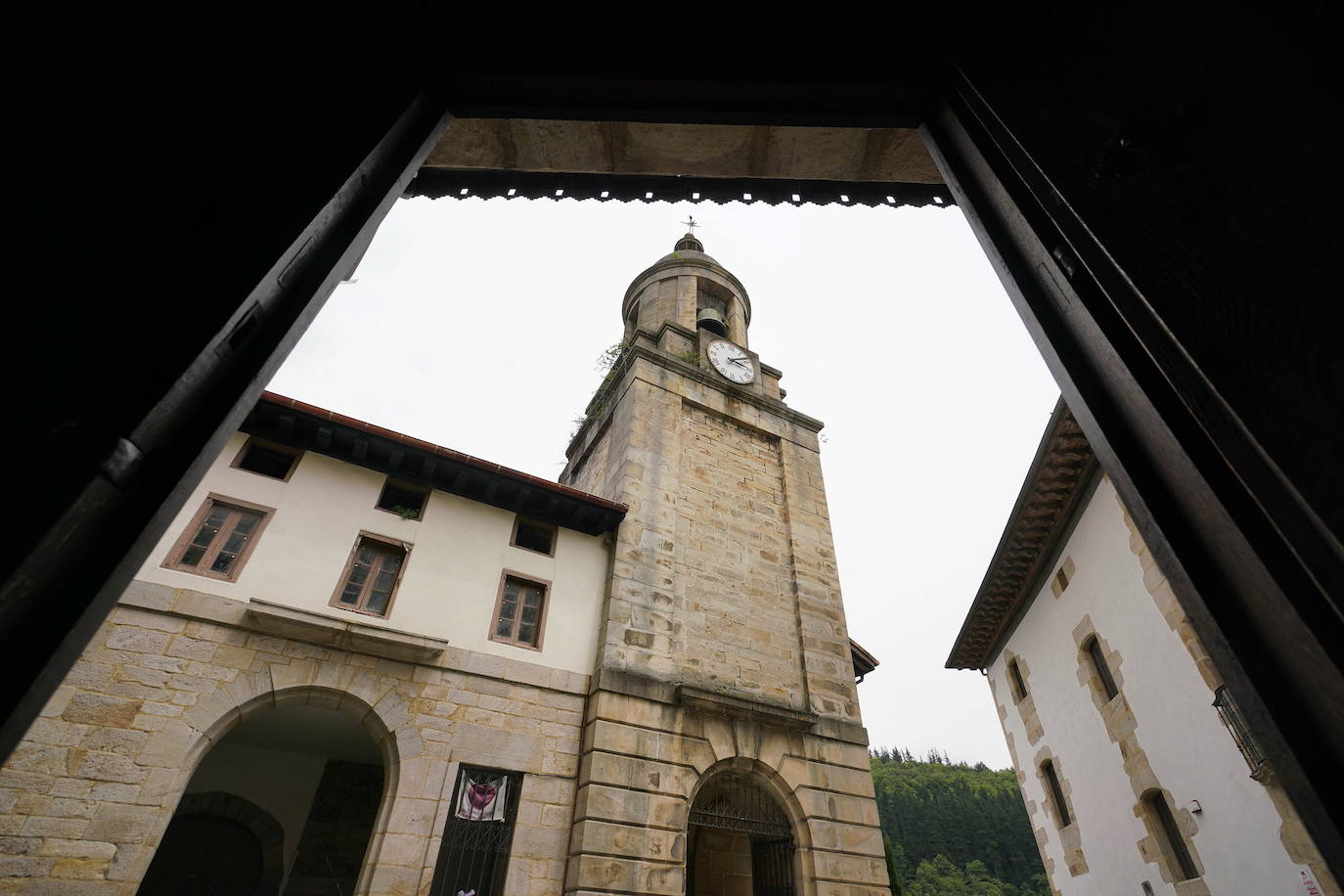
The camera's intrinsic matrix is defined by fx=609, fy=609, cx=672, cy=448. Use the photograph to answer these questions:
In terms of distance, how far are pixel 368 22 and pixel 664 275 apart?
1528cm

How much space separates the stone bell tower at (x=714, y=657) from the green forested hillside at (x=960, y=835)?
44.0m

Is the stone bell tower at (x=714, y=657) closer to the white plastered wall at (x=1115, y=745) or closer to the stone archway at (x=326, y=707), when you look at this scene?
the stone archway at (x=326, y=707)

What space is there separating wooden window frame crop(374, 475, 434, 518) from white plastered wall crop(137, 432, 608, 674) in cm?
6

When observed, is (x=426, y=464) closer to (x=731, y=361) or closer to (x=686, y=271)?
(x=731, y=361)

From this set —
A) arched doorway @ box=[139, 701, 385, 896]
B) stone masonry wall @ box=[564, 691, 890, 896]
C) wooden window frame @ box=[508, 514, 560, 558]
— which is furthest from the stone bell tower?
arched doorway @ box=[139, 701, 385, 896]

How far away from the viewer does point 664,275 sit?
54.8 feet

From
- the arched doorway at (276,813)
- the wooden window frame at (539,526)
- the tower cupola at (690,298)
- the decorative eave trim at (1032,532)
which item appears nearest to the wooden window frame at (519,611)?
the wooden window frame at (539,526)

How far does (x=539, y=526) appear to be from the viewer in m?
10.4

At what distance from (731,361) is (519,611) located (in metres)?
7.96

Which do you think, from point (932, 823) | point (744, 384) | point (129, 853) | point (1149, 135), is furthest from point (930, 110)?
point (932, 823)

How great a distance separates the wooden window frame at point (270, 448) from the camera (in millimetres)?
8547

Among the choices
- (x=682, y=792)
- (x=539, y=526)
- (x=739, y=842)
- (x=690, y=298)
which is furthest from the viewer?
(x=690, y=298)

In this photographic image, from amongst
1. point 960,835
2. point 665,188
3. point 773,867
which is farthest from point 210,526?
point 960,835

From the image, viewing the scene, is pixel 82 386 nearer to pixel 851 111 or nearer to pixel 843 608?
pixel 851 111
